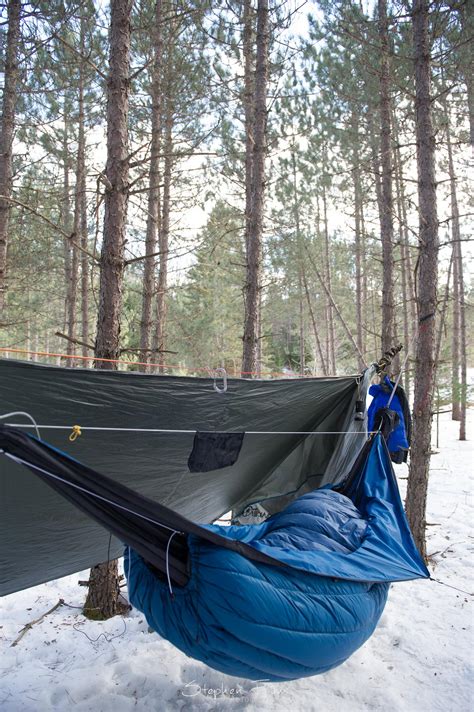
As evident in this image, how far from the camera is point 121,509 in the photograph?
1246mm

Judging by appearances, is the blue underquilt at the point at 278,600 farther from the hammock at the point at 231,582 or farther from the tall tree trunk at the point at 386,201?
the tall tree trunk at the point at 386,201

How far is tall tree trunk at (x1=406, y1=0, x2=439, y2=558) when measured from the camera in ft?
10.3

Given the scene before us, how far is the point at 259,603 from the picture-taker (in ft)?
4.16

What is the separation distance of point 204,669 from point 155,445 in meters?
1.00

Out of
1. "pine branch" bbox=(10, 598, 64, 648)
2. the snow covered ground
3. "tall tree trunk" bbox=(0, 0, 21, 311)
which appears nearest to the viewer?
the snow covered ground

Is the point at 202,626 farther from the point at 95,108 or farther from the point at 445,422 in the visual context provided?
the point at 445,422

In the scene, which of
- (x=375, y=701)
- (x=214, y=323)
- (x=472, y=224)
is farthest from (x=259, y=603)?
(x=214, y=323)

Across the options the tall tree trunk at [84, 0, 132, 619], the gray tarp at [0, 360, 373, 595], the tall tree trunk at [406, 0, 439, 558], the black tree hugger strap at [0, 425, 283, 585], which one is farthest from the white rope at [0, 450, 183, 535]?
the tall tree trunk at [406, 0, 439, 558]

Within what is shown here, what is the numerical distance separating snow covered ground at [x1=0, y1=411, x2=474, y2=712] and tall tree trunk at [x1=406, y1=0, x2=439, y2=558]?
0.89 meters

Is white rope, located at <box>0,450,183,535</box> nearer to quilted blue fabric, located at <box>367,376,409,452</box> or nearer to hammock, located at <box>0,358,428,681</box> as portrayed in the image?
hammock, located at <box>0,358,428,681</box>

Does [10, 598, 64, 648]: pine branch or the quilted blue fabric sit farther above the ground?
the quilted blue fabric

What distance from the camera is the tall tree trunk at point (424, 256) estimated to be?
3.13m

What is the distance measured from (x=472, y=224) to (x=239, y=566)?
9.83m

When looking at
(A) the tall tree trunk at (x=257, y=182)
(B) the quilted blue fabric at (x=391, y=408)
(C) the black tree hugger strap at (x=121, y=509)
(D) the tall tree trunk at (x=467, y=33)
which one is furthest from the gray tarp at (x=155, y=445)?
(D) the tall tree trunk at (x=467, y=33)
